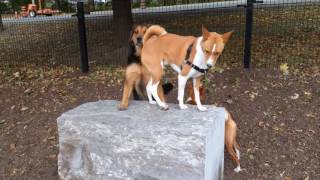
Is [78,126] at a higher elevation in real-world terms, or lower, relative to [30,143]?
higher

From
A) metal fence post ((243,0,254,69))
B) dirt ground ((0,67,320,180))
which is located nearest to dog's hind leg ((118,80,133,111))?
dirt ground ((0,67,320,180))

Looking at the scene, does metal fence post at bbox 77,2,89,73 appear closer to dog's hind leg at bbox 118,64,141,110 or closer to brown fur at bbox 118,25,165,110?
brown fur at bbox 118,25,165,110

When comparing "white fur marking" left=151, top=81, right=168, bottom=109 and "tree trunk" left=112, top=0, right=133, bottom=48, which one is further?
"tree trunk" left=112, top=0, right=133, bottom=48

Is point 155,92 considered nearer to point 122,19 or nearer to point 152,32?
point 152,32

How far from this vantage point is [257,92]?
585 centimetres

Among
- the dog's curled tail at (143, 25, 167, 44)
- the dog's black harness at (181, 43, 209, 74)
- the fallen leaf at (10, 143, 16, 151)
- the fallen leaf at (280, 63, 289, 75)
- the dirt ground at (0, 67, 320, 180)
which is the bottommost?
the fallen leaf at (10, 143, 16, 151)

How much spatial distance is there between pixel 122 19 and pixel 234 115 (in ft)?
12.1

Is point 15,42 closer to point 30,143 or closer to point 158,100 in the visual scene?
point 30,143

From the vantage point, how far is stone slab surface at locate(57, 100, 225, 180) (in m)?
3.69

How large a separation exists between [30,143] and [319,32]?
19.3ft

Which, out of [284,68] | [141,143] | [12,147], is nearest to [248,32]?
[284,68]

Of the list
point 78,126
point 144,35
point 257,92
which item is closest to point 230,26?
point 257,92

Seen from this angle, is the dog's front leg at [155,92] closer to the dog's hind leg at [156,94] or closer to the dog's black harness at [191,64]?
the dog's hind leg at [156,94]

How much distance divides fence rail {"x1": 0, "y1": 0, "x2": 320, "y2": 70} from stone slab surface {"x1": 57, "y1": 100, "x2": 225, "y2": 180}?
314 cm
